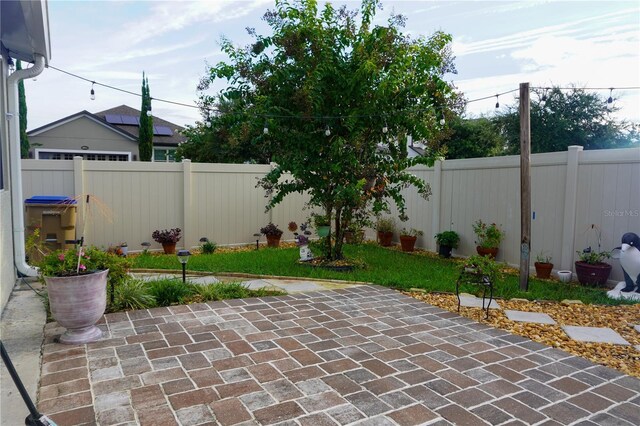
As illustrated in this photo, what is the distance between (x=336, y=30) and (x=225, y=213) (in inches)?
180

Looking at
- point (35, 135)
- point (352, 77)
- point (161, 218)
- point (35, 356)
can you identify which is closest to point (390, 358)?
point (35, 356)

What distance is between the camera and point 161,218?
8.67 metres

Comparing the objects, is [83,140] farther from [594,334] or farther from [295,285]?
[594,334]

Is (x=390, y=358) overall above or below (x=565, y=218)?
below

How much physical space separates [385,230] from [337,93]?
4.30 metres

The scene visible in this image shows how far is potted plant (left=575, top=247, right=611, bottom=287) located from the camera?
608cm

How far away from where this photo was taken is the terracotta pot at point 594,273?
607 centimetres

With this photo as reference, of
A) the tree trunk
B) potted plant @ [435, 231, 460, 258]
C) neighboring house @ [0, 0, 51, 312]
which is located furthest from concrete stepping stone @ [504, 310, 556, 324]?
neighboring house @ [0, 0, 51, 312]

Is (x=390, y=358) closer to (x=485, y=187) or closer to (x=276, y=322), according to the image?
(x=276, y=322)

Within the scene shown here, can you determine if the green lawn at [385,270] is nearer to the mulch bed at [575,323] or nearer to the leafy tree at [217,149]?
the mulch bed at [575,323]

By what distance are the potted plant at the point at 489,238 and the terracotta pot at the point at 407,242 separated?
168 cm

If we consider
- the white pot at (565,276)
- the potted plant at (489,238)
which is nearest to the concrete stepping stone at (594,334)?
the white pot at (565,276)

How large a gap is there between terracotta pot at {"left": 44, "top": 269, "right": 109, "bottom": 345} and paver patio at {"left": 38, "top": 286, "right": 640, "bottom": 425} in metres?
0.14

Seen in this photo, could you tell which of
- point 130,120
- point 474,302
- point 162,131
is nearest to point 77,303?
point 474,302
